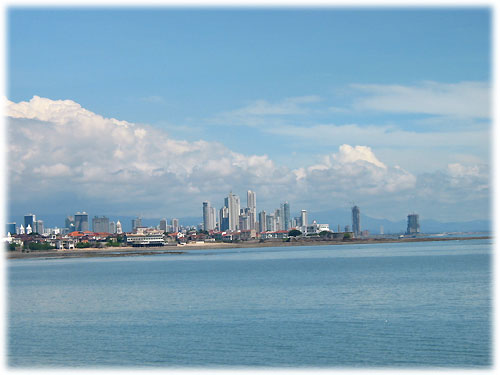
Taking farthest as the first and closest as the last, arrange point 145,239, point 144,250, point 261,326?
point 145,239 → point 144,250 → point 261,326

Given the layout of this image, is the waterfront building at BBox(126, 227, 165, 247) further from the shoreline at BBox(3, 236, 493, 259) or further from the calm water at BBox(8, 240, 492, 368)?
the calm water at BBox(8, 240, 492, 368)

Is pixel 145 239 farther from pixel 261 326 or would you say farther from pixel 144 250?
pixel 261 326

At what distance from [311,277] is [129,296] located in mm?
16124

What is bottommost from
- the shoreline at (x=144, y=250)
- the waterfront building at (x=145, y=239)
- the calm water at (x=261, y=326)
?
the shoreline at (x=144, y=250)

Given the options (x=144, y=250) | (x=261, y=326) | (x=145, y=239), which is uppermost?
(x=261, y=326)

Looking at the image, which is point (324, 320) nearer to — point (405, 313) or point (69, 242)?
point (405, 313)

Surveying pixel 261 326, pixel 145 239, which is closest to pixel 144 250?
pixel 145 239

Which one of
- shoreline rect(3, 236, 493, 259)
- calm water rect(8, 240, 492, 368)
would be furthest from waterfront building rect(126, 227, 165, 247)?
calm water rect(8, 240, 492, 368)

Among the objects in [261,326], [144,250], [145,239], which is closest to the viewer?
[261,326]

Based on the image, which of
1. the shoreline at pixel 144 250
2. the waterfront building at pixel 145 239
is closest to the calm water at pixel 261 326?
the shoreline at pixel 144 250

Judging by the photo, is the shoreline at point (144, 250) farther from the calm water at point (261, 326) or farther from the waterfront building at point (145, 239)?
the calm water at point (261, 326)

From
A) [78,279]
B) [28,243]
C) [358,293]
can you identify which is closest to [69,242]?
[28,243]

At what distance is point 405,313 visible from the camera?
27.1 m

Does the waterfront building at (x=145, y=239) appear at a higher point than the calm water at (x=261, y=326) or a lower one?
lower
